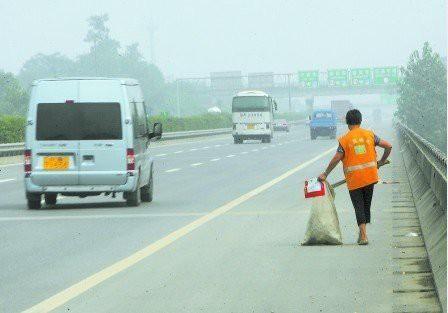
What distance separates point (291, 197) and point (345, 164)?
885 centimetres

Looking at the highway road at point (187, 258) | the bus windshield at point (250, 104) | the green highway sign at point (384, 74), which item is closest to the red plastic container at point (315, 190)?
the highway road at point (187, 258)

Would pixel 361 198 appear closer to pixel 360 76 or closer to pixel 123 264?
pixel 123 264

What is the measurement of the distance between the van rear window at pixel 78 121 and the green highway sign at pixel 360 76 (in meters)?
145

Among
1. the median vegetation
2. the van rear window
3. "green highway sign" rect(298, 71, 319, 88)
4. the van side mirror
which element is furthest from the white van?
"green highway sign" rect(298, 71, 319, 88)

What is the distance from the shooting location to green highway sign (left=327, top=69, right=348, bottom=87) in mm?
164875

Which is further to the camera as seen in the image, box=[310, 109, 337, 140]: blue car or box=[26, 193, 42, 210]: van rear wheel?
box=[310, 109, 337, 140]: blue car

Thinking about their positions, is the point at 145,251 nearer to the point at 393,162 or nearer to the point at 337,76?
the point at 393,162

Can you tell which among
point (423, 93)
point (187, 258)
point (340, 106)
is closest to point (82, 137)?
point (187, 258)

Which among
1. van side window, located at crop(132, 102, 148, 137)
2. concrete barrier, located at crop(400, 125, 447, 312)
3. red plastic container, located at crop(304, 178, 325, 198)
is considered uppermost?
van side window, located at crop(132, 102, 148, 137)

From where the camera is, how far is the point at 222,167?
35594 mm

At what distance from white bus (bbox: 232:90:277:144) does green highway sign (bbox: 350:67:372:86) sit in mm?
89085

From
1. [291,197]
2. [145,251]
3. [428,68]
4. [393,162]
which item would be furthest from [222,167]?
[428,68]

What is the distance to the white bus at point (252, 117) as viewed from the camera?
233 ft

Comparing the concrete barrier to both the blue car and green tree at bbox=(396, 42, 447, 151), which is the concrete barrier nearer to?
the blue car
